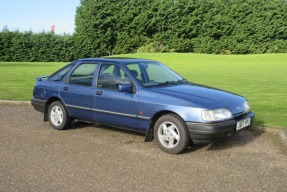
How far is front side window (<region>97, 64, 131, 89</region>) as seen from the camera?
6289 millimetres

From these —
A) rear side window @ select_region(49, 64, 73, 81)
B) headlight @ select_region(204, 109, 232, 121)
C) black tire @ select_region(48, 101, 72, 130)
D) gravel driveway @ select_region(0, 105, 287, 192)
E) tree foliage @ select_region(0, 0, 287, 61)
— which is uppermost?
tree foliage @ select_region(0, 0, 287, 61)

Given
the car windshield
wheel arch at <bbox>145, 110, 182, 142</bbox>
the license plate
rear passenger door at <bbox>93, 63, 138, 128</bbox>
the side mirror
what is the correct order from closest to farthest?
the license plate, wheel arch at <bbox>145, 110, 182, 142</bbox>, the side mirror, rear passenger door at <bbox>93, 63, 138, 128</bbox>, the car windshield

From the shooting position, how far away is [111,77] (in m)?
6.47

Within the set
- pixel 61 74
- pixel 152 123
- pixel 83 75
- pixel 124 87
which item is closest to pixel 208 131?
pixel 152 123

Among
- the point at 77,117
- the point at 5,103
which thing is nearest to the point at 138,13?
the point at 5,103

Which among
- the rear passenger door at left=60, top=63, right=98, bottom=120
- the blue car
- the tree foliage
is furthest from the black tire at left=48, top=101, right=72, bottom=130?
the tree foliage

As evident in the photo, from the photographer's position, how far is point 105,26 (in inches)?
2076

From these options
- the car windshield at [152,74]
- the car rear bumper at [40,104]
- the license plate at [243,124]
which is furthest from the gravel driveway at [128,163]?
the car windshield at [152,74]

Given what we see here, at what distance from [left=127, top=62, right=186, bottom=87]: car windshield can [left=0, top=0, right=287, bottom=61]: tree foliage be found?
40.5 m

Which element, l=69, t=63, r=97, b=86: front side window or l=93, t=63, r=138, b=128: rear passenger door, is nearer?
l=93, t=63, r=138, b=128: rear passenger door

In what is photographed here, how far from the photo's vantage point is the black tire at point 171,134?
5.40 m

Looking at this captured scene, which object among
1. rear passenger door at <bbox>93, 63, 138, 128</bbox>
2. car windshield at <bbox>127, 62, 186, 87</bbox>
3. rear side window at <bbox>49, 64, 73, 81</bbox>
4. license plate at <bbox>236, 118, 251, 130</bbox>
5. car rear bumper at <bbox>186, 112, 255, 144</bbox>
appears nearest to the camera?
car rear bumper at <bbox>186, 112, 255, 144</bbox>

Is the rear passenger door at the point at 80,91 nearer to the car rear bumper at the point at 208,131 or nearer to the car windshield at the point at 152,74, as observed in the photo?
the car windshield at the point at 152,74

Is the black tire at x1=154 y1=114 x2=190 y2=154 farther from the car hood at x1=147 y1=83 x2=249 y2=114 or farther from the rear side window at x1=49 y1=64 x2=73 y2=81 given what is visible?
the rear side window at x1=49 y1=64 x2=73 y2=81
